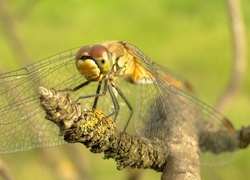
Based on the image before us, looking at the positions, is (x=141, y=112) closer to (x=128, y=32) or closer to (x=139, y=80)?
(x=139, y=80)

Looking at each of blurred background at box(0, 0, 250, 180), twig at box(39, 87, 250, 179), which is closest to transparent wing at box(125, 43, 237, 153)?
twig at box(39, 87, 250, 179)

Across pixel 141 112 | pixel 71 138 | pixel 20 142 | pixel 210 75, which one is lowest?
pixel 210 75

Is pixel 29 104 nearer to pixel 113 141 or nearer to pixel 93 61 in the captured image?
pixel 93 61

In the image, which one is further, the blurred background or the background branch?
the blurred background

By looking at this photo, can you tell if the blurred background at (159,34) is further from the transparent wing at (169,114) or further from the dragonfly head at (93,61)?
the dragonfly head at (93,61)

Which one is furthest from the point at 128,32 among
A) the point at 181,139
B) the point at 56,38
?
the point at 181,139

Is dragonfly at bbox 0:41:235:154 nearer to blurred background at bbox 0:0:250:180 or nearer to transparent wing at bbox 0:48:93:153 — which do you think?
transparent wing at bbox 0:48:93:153

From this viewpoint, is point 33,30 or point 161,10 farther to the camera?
point 161,10

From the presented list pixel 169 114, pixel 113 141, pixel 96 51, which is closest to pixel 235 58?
pixel 169 114
